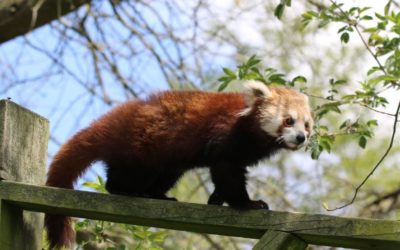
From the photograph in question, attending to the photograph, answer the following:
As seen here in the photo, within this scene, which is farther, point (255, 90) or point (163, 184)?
point (163, 184)

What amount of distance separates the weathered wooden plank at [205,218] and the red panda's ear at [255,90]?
1029 mm

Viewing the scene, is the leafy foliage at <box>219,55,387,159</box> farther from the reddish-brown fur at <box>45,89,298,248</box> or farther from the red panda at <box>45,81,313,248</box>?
the reddish-brown fur at <box>45,89,298,248</box>

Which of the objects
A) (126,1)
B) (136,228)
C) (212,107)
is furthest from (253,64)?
(126,1)

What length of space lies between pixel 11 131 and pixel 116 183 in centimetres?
72

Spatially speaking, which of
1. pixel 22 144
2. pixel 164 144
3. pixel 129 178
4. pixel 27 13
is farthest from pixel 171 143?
pixel 27 13

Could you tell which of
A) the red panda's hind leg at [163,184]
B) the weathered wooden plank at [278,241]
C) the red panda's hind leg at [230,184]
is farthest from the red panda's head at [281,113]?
the weathered wooden plank at [278,241]

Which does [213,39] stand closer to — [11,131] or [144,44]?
[144,44]

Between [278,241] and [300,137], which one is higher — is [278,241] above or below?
below

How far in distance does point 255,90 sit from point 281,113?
0.57ft

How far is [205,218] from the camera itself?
2568 mm

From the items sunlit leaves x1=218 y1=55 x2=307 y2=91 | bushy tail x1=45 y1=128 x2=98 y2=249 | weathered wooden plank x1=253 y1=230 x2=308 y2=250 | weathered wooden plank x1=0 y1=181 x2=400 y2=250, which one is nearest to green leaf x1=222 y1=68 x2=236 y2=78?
sunlit leaves x1=218 y1=55 x2=307 y2=91

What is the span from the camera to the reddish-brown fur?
128 inches

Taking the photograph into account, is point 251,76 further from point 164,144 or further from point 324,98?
point 164,144

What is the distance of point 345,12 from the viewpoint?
12.0ft
